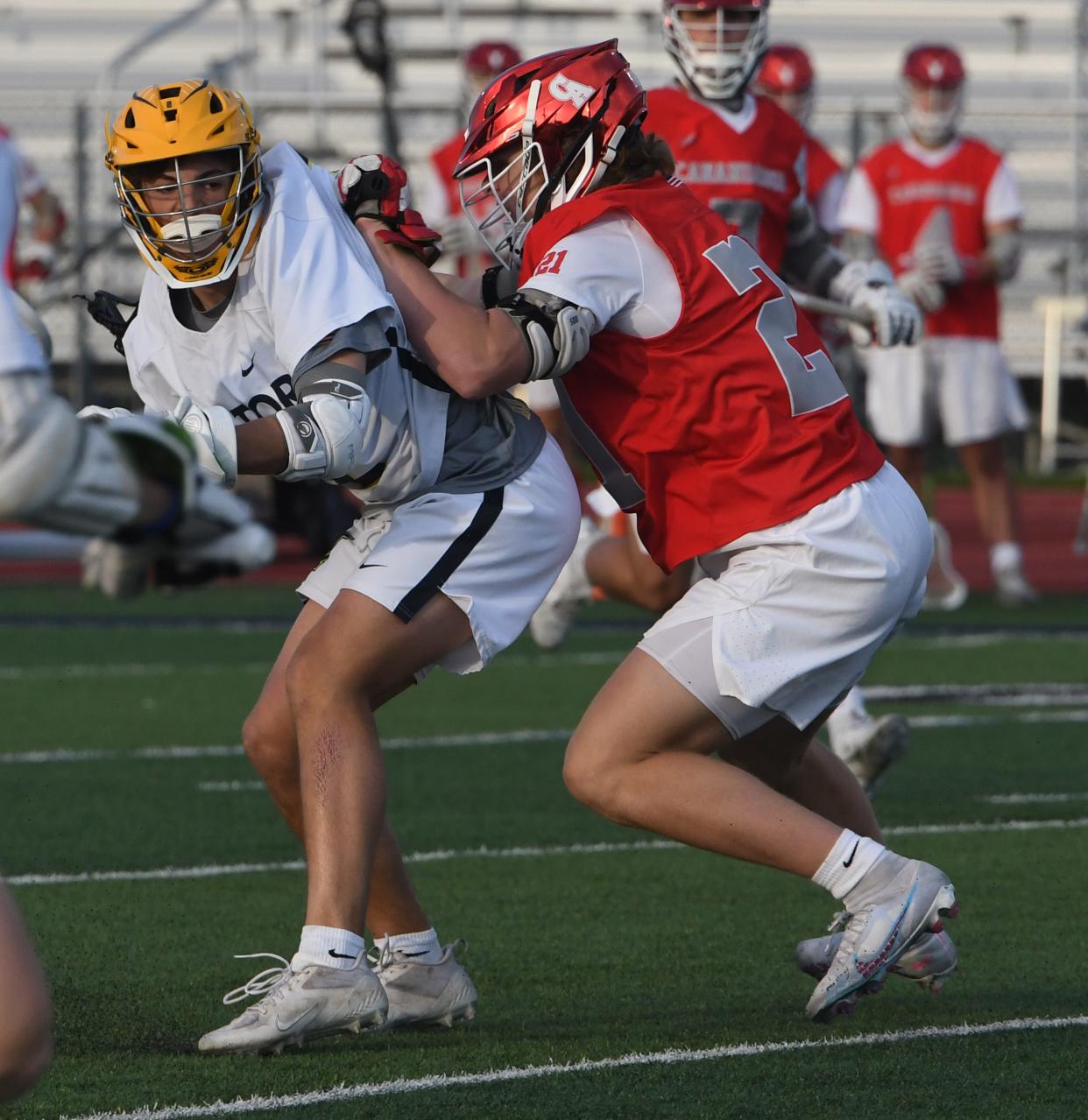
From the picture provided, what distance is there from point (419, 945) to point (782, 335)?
1.27 metres

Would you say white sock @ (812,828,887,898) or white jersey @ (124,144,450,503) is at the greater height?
→ white jersey @ (124,144,450,503)

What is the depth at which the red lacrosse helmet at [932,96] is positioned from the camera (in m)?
10.7

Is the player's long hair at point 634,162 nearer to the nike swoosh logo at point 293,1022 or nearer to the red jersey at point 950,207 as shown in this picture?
the nike swoosh logo at point 293,1022

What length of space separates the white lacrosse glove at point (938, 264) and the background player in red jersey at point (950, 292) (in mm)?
241

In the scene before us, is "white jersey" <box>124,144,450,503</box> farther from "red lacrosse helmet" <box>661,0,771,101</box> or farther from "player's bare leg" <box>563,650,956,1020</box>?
"red lacrosse helmet" <box>661,0,771,101</box>

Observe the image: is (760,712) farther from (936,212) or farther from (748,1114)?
(936,212)

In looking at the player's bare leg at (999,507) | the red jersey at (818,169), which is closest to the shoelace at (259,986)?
the red jersey at (818,169)

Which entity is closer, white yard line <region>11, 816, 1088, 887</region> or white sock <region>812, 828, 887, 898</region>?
white sock <region>812, 828, 887, 898</region>

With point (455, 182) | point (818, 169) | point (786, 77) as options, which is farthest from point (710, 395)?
point (455, 182)

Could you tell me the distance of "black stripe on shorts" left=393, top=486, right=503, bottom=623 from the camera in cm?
370

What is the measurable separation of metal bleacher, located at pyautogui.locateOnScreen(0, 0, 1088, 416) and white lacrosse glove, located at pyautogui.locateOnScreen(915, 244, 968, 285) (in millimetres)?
6344

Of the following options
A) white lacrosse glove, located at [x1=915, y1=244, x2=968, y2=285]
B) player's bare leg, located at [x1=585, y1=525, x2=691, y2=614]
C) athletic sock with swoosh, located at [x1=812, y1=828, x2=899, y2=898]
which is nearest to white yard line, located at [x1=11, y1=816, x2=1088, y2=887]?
player's bare leg, located at [x1=585, y1=525, x2=691, y2=614]

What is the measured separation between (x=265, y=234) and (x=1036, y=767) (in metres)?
3.64

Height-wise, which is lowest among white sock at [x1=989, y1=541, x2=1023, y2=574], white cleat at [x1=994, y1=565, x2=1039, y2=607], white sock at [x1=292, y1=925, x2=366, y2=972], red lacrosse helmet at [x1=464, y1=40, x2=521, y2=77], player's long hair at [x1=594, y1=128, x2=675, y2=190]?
white cleat at [x1=994, y1=565, x2=1039, y2=607]
